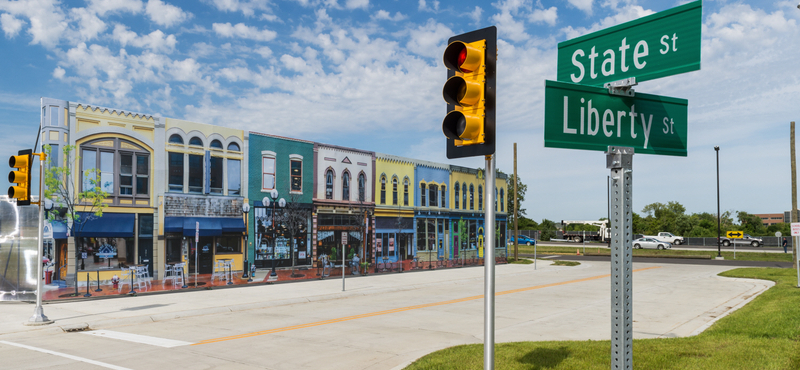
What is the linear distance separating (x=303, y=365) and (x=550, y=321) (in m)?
7.32

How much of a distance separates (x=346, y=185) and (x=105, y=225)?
12.1 metres

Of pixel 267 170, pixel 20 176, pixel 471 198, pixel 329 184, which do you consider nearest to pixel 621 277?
pixel 20 176

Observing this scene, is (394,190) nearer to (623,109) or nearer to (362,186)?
(362,186)

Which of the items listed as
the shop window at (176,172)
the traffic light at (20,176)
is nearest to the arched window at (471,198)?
the shop window at (176,172)

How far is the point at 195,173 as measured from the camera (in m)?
22.3

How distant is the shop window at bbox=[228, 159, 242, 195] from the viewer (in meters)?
23.5

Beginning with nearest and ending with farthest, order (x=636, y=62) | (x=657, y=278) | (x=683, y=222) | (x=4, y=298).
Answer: (x=636, y=62), (x=4, y=298), (x=657, y=278), (x=683, y=222)

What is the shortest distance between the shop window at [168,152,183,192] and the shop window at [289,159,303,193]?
17.8 ft

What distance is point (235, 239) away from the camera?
2334 centimetres

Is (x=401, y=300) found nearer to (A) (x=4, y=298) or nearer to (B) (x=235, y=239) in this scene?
(B) (x=235, y=239)

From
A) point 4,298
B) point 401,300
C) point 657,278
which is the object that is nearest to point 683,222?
point 657,278

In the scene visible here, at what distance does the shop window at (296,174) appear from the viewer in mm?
25922

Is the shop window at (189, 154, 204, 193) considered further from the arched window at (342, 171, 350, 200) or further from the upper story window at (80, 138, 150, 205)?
the arched window at (342, 171, 350, 200)

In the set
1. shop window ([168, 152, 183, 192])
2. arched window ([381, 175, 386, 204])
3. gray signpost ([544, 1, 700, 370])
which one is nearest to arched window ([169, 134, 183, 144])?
shop window ([168, 152, 183, 192])
